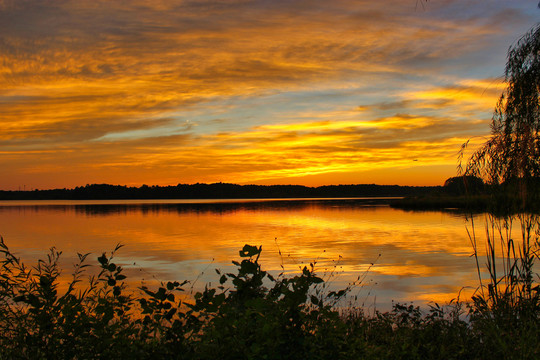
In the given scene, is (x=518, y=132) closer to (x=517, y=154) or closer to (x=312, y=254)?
(x=517, y=154)

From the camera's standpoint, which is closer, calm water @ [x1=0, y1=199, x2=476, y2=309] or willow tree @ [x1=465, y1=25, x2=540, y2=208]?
willow tree @ [x1=465, y1=25, x2=540, y2=208]

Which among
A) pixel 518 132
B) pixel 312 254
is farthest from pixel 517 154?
pixel 312 254

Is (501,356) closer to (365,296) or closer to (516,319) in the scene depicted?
(516,319)

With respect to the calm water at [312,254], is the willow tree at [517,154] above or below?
above

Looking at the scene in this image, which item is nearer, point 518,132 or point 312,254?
point 518,132

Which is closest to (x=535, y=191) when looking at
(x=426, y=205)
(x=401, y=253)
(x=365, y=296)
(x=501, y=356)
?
(x=501, y=356)

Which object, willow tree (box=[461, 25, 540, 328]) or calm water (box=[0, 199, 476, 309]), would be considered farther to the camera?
calm water (box=[0, 199, 476, 309])

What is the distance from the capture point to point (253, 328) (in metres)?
5.59

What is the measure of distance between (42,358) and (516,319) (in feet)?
23.8

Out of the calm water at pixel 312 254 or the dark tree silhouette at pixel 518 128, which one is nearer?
the dark tree silhouette at pixel 518 128

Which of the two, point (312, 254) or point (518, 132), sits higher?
point (518, 132)

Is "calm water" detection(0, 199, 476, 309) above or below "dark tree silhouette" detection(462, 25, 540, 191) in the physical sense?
below

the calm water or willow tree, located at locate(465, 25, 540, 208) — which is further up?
willow tree, located at locate(465, 25, 540, 208)

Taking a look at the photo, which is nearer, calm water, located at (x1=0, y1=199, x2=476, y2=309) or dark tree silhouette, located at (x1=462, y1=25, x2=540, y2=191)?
dark tree silhouette, located at (x1=462, y1=25, x2=540, y2=191)
